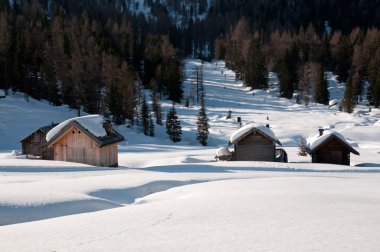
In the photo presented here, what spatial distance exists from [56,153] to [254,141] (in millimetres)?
17298

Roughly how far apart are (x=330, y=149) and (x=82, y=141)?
21745 millimetres

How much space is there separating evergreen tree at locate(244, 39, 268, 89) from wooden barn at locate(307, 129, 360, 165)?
5702cm

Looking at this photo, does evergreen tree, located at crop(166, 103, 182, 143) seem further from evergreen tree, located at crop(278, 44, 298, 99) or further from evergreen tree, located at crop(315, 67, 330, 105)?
evergreen tree, located at crop(315, 67, 330, 105)

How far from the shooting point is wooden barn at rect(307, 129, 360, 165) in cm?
3722

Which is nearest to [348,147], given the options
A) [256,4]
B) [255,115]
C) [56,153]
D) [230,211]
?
[56,153]

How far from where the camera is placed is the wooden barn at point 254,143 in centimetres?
3750

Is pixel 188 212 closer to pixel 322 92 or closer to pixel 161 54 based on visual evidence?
pixel 322 92

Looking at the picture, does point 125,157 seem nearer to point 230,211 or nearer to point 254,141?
point 254,141

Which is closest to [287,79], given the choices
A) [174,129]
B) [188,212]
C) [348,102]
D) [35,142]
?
[348,102]

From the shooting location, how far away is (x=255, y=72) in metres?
93.5

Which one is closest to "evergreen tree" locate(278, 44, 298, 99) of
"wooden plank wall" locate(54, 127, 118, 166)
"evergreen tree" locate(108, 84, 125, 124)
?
"evergreen tree" locate(108, 84, 125, 124)

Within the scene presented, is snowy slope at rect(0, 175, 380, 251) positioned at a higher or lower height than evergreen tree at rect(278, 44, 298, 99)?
lower

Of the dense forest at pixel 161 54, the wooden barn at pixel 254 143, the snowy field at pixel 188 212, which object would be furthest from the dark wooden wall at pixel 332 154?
the dense forest at pixel 161 54

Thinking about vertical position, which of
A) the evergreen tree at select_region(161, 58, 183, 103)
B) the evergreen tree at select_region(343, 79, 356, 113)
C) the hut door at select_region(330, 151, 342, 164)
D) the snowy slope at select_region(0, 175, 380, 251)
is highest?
the evergreen tree at select_region(161, 58, 183, 103)
